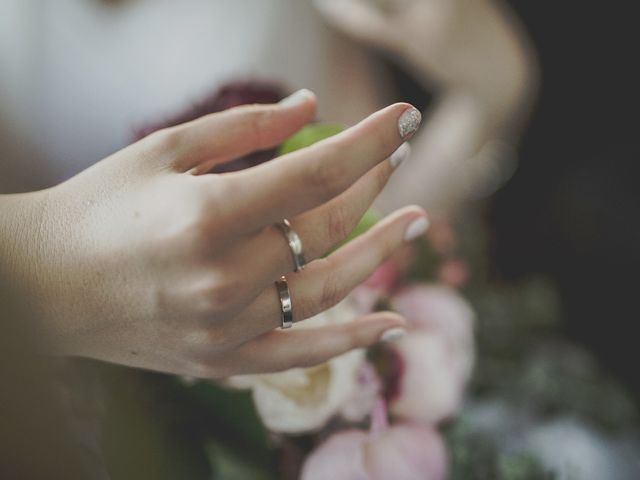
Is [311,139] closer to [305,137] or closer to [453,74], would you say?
[305,137]

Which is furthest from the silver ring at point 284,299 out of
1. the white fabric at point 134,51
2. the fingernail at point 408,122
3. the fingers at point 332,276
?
the white fabric at point 134,51

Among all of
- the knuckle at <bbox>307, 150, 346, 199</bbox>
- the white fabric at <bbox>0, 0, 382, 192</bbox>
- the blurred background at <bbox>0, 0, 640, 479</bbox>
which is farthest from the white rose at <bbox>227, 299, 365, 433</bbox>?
the white fabric at <bbox>0, 0, 382, 192</bbox>

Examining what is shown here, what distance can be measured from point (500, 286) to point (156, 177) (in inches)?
20.2

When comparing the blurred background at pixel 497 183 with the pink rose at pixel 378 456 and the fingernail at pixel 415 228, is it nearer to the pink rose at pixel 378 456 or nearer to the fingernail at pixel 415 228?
the pink rose at pixel 378 456

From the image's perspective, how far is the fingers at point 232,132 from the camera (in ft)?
1.09

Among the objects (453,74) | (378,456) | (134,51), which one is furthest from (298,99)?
(453,74)

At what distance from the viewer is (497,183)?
44.1 inches

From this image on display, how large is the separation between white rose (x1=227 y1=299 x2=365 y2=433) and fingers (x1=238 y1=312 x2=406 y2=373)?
0.07 ft

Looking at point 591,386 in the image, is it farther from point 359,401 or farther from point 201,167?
point 201,167

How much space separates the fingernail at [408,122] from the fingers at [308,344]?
0.42 feet

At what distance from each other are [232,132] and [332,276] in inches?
4.1

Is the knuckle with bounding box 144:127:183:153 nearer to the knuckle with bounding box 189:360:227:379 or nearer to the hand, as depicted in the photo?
the knuckle with bounding box 189:360:227:379

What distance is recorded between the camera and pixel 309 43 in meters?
0.96

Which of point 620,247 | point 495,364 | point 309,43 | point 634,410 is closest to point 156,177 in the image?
point 495,364
